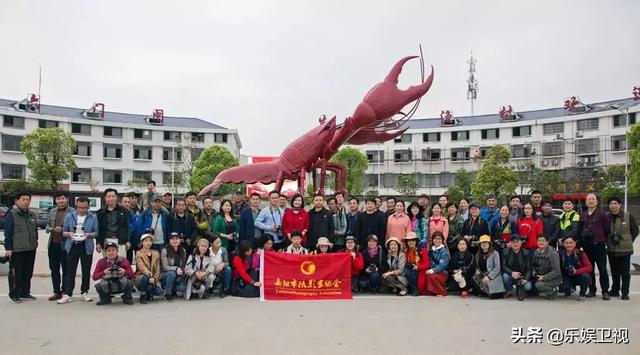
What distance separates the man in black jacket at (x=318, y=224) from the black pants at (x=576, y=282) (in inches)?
135

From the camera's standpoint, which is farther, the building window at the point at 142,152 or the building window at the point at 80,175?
the building window at the point at 142,152

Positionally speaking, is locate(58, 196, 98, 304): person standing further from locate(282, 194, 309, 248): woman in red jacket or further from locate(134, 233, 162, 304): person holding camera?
locate(282, 194, 309, 248): woman in red jacket

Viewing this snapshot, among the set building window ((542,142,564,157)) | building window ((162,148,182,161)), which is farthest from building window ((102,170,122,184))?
building window ((542,142,564,157))

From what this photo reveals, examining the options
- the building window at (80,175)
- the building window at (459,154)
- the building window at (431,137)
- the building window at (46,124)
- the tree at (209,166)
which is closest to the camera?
the tree at (209,166)

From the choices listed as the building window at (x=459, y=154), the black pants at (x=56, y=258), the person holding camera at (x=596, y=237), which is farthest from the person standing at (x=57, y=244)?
the building window at (x=459, y=154)

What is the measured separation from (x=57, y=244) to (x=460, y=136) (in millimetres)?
42458

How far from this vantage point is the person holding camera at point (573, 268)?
7090 mm

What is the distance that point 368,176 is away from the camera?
48250 millimetres

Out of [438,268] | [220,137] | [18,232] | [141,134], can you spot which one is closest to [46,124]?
[141,134]

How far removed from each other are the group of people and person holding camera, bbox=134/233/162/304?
0.02m

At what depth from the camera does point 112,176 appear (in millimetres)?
43656

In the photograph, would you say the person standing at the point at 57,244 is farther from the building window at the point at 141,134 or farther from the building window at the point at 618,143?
the building window at the point at 618,143

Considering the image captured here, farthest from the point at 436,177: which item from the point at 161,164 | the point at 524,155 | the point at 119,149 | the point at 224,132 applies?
the point at 119,149

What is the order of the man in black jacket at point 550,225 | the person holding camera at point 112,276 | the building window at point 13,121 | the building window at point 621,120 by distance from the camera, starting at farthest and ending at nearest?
the building window at point 13,121, the building window at point 621,120, the man in black jacket at point 550,225, the person holding camera at point 112,276
